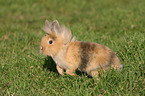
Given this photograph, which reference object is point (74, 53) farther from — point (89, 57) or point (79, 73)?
point (79, 73)

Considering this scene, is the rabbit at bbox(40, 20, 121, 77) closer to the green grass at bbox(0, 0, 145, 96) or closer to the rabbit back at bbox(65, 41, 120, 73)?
the rabbit back at bbox(65, 41, 120, 73)

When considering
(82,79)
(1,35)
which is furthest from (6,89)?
(1,35)

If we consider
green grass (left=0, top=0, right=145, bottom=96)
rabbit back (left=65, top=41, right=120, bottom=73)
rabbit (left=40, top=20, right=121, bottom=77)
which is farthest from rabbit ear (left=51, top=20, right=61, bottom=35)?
rabbit back (left=65, top=41, right=120, bottom=73)

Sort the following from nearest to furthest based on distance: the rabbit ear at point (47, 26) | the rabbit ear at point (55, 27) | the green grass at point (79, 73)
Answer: the green grass at point (79, 73)
the rabbit ear at point (55, 27)
the rabbit ear at point (47, 26)

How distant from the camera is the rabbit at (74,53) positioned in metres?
3.81

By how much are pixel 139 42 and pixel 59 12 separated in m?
7.88

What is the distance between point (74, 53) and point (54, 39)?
0.54 metres

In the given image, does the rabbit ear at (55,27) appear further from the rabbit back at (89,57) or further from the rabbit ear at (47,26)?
the rabbit back at (89,57)

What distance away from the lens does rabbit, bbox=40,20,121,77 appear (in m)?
3.81

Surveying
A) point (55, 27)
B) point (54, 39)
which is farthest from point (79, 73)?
point (55, 27)

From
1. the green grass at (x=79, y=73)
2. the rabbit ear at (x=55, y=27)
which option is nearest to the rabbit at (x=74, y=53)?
the rabbit ear at (x=55, y=27)

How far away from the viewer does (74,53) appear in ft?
13.0

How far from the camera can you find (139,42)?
4555mm

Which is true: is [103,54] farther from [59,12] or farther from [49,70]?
[59,12]
